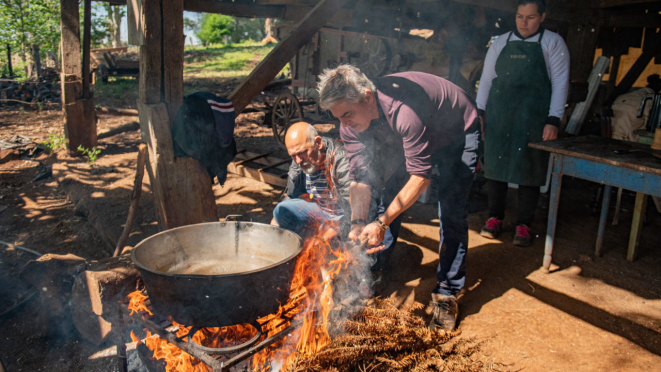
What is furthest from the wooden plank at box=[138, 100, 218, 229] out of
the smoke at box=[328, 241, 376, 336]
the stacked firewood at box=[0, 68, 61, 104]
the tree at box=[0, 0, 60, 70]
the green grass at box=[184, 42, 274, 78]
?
the green grass at box=[184, 42, 274, 78]

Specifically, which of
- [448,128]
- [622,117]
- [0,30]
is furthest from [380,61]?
[0,30]

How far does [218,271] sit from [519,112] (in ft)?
10.1

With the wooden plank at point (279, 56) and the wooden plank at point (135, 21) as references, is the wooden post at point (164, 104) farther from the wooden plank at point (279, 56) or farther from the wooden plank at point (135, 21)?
the wooden plank at point (279, 56)

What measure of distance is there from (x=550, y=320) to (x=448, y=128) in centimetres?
164

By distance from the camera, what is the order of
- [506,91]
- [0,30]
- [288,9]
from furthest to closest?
[0,30], [288,9], [506,91]

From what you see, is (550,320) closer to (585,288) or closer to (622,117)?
(585,288)

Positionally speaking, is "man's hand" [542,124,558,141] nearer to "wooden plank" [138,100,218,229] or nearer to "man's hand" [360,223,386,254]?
A: "man's hand" [360,223,386,254]

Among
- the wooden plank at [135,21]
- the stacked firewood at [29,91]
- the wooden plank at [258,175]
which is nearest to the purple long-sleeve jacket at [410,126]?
the wooden plank at [135,21]

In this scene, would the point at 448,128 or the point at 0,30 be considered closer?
the point at 448,128

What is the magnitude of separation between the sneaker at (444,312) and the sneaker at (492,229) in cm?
154

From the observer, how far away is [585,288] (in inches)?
137

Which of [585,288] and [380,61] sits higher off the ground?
[380,61]

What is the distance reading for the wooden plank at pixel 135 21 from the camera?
116 inches

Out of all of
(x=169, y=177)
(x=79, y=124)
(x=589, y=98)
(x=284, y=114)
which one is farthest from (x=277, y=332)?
(x=284, y=114)
